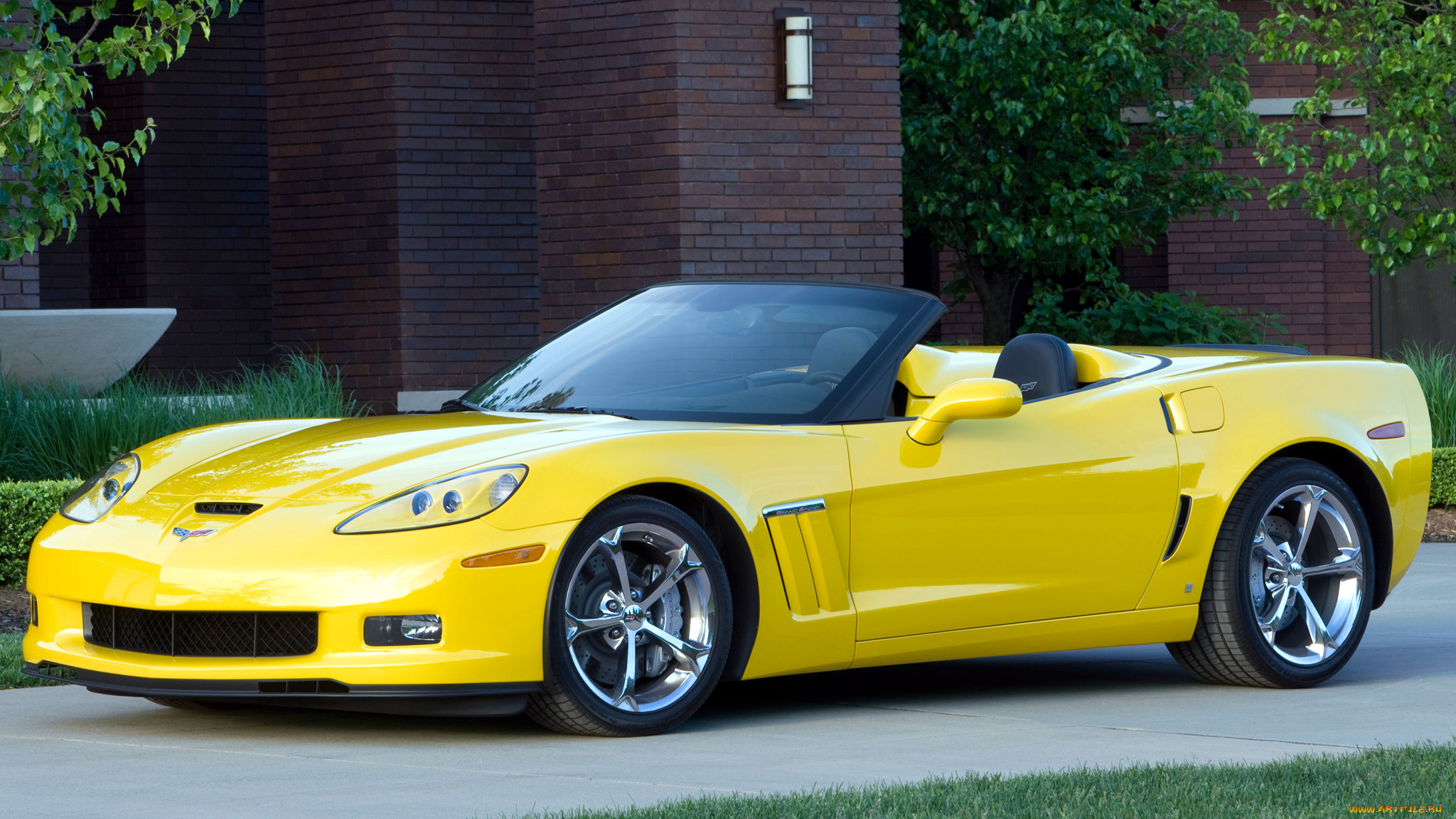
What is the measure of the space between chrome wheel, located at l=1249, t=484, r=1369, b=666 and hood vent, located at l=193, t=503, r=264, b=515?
10.8ft

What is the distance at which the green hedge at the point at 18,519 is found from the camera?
30.9 feet

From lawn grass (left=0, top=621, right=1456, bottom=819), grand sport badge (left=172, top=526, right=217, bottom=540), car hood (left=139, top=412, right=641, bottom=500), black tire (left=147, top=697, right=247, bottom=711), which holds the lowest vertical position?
black tire (left=147, top=697, right=247, bottom=711)

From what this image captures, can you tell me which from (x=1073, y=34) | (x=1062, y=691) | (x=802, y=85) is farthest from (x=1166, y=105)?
(x=1062, y=691)

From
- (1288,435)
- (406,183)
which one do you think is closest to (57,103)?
(1288,435)

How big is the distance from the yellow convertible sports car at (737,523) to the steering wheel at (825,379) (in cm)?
2

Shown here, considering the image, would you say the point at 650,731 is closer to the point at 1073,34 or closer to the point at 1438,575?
the point at 1438,575

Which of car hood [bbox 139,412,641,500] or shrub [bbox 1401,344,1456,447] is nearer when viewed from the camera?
car hood [bbox 139,412,641,500]

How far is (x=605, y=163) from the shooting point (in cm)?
1370

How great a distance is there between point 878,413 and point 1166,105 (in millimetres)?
10721

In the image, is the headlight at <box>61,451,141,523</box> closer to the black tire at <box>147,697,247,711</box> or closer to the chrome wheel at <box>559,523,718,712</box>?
the black tire at <box>147,697,247,711</box>

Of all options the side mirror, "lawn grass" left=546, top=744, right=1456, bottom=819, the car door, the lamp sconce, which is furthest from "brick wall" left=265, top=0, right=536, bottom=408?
"lawn grass" left=546, top=744, right=1456, bottom=819

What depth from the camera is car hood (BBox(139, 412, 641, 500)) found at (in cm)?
555

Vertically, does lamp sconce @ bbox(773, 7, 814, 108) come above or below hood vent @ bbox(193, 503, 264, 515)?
above

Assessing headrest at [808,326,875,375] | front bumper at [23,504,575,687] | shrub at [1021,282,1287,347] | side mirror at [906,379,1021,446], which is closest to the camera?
front bumper at [23,504,575,687]
